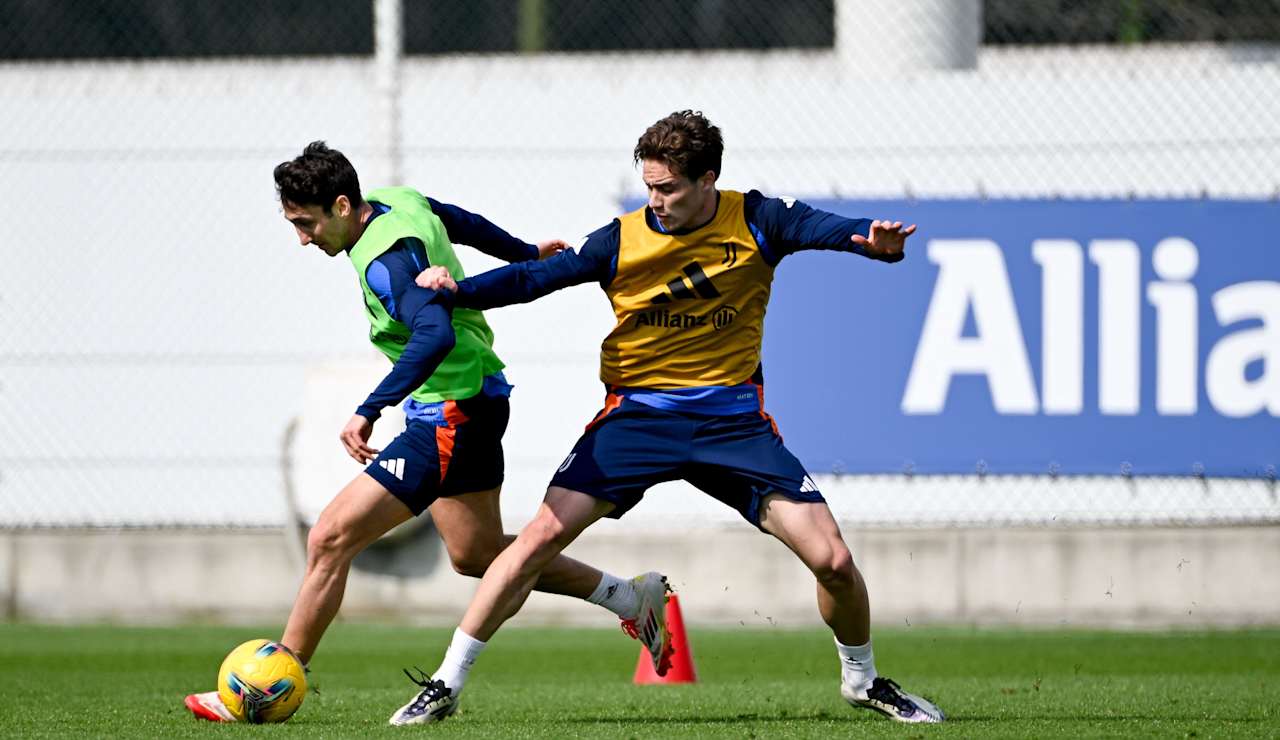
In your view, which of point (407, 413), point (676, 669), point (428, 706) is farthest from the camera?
point (676, 669)

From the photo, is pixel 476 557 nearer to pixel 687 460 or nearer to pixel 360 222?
pixel 687 460

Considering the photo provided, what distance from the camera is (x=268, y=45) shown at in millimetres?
13633

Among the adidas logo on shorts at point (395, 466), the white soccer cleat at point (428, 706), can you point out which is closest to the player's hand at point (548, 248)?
the adidas logo on shorts at point (395, 466)

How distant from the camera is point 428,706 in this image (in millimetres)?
6441

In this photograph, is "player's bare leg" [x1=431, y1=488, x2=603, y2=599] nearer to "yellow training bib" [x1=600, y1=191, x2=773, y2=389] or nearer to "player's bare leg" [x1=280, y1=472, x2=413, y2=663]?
"player's bare leg" [x1=280, y1=472, x2=413, y2=663]

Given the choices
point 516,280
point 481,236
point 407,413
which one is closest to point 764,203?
point 516,280

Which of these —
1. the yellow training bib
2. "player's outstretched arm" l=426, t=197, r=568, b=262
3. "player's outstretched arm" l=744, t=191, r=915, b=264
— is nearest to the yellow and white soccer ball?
the yellow training bib

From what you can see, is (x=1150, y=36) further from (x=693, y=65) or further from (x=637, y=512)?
(x=637, y=512)

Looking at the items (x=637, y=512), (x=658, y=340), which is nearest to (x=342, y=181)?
(x=658, y=340)

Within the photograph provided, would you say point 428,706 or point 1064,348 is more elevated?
point 1064,348

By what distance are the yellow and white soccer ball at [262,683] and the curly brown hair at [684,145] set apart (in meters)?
2.14

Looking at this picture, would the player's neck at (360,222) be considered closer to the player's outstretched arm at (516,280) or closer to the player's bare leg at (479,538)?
the player's outstretched arm at (516,280)

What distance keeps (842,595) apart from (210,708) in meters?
2.27

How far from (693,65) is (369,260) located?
20.2ft
